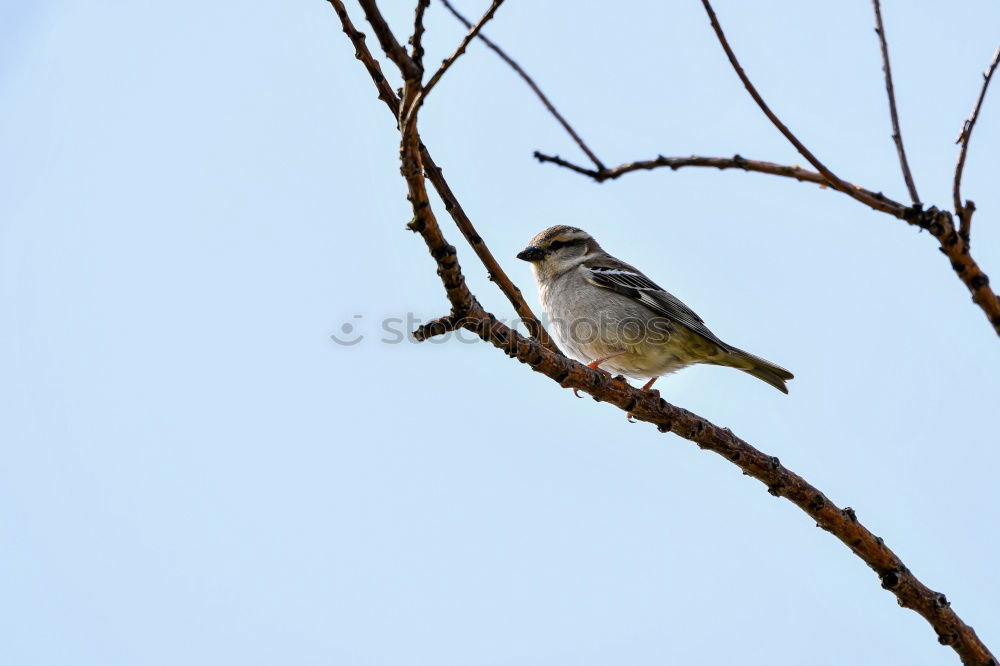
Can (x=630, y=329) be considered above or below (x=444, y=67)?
above

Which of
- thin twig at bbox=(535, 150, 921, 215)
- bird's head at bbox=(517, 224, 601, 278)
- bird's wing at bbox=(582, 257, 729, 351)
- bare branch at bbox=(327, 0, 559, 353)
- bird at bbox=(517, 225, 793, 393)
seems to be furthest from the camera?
bird's head at bbox=(517, 224, 601, 278)

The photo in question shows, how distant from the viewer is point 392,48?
9.53 feet

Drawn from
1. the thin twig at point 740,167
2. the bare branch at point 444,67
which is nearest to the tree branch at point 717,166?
the thin twig at point 740,167

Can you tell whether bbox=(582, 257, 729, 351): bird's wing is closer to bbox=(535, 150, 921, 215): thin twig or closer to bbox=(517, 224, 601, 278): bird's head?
bbox=(517, 224, 601, 278): bird's head

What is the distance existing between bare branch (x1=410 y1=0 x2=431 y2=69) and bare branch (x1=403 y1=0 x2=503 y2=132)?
97mm

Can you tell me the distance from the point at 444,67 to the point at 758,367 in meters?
5.96

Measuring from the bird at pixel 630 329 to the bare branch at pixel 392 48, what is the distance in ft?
16.2

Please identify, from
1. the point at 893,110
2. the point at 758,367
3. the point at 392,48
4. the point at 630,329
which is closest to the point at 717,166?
the point at 893,110

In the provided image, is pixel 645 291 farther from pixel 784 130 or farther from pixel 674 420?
pixel 784 130

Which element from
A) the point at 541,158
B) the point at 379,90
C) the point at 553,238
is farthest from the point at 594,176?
the point at 553,238

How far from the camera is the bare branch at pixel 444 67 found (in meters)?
2.65

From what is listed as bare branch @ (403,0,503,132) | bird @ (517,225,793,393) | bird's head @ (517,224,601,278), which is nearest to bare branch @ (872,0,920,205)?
bare branch @ (403,0,503,132)

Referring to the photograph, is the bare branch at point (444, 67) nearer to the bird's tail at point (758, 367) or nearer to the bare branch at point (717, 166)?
the bare branch at point (717, 166)

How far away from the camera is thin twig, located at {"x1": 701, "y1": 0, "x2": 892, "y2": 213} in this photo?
262 cm
